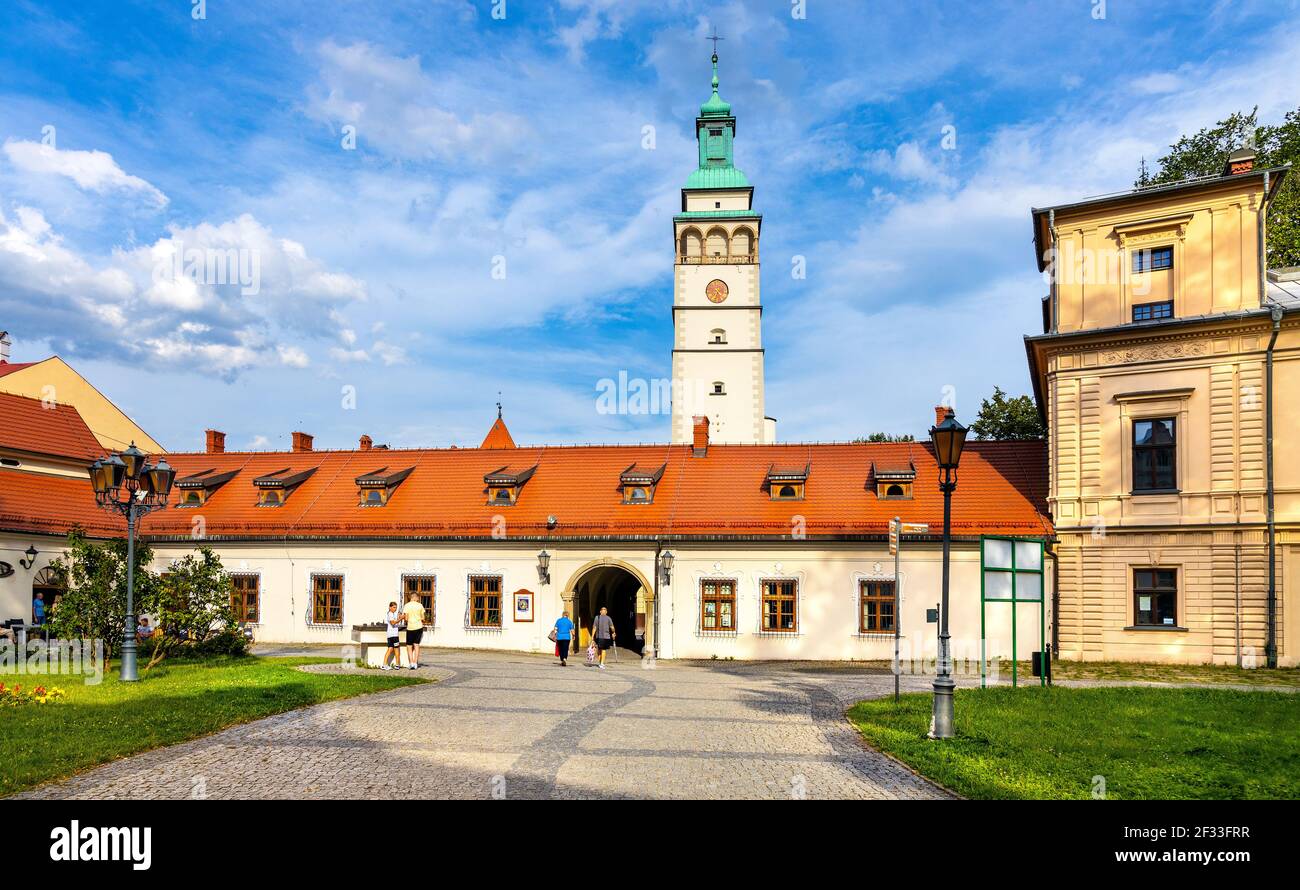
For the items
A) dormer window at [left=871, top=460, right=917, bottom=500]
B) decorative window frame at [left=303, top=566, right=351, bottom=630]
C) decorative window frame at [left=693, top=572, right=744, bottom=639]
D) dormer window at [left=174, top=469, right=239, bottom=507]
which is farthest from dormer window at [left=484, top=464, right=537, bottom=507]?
dormer window at [left=871, top=460, right=917, bottom=500]

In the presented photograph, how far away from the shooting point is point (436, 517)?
94.0 ft

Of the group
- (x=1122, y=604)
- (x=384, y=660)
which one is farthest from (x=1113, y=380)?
(x=384, y=660)

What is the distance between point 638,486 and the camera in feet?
93.2

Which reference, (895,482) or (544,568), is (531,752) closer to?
(544,568)

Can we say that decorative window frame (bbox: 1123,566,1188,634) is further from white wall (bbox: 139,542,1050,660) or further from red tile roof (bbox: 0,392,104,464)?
red tile roof (bbox: 0,392,104,464)

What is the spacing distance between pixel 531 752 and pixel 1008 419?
1507 inches

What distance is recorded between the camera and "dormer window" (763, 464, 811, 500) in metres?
27.4

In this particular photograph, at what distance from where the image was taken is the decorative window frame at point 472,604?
87.9 feet

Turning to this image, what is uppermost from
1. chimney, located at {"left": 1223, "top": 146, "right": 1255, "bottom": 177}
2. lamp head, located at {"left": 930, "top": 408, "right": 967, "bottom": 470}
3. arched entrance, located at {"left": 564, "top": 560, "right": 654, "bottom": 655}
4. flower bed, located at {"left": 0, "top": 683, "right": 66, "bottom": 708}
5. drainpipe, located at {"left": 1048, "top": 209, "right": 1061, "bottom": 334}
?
chimney, located at {"left": 1223, "top": 146, "right": 1255, "bottom": 177}

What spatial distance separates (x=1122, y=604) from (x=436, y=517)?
789 inches

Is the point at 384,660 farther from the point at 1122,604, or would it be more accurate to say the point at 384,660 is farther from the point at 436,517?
the point at 1122,604

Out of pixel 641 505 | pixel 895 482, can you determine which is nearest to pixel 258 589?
pixel 641 505

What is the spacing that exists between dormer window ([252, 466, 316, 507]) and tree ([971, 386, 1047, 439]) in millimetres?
32006

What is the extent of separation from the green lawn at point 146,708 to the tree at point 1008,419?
113ft
